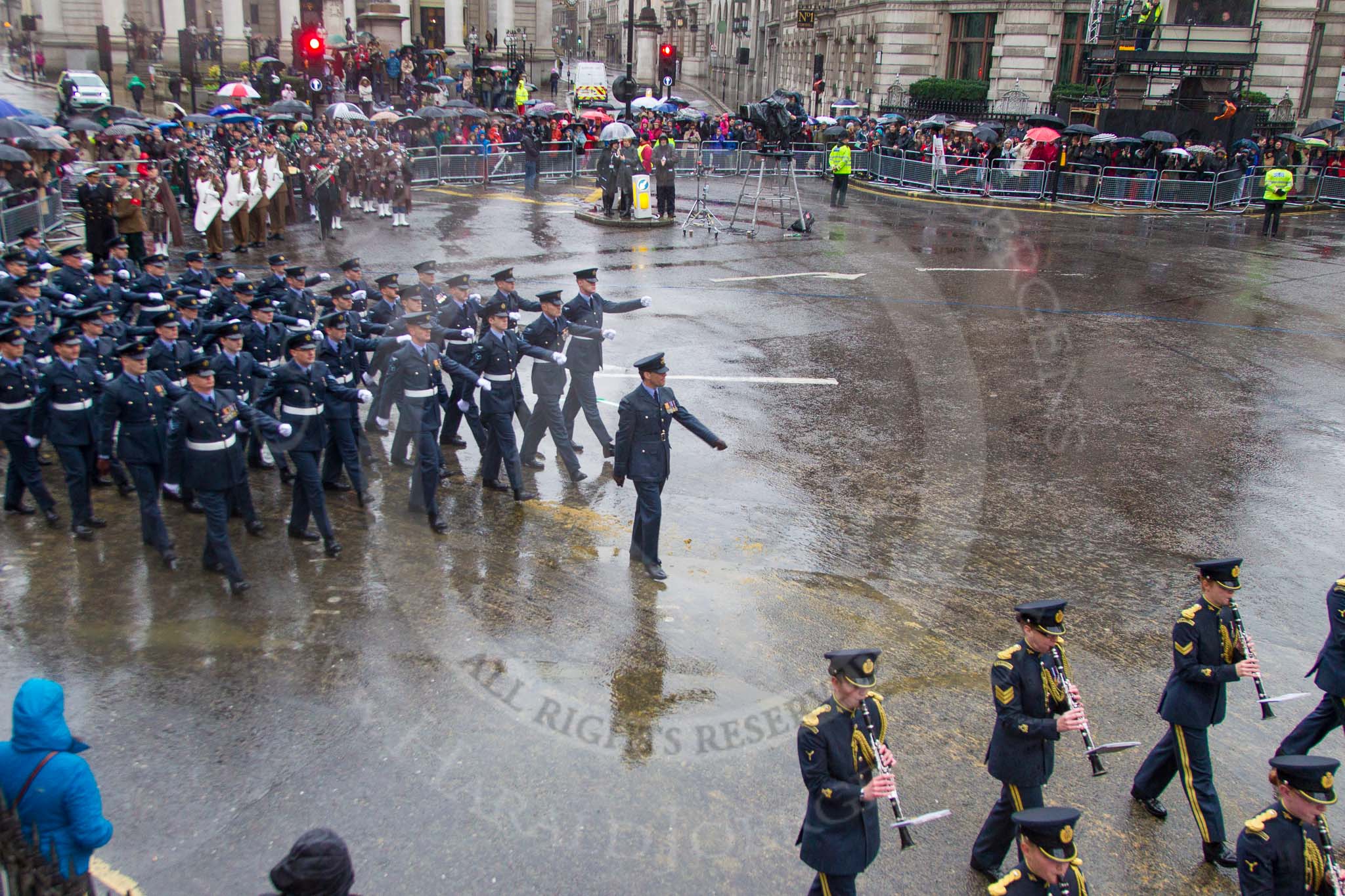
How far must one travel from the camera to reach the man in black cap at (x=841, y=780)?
5.06 metres

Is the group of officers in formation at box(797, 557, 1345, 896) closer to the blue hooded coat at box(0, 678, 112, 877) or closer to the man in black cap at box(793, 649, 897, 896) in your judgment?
the man in black cap at box(793, 649, 897, 896)

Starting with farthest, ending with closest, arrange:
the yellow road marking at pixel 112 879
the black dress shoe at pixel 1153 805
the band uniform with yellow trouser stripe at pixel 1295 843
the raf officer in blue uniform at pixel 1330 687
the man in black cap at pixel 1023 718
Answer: the raf officer in blue uniform at pixel 1330 687 → the black dress shoe at pixel 1153 805 → the man in black cap at pixel 1023 718 → the yellow road marking at pixel 112 879 → the band uniform with yellow trouser stripe at pixel 1295 843

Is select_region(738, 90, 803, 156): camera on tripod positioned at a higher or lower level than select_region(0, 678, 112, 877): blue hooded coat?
higher

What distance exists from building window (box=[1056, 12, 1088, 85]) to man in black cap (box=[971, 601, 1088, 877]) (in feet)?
135

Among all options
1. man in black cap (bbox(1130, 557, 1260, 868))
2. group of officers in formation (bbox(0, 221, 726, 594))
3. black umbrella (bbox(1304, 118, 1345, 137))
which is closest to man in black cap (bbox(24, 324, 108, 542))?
group of officers in formation (bbox(0, 221, 726, 594))

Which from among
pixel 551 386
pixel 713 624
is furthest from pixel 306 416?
pixel 713 624

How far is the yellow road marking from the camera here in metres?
5.48

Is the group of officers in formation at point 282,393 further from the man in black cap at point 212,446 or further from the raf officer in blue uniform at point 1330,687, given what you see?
the raf officer in blue uniform at point 1330,687

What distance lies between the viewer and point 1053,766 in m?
5.96

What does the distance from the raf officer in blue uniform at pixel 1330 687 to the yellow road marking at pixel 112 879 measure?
21.9 ft

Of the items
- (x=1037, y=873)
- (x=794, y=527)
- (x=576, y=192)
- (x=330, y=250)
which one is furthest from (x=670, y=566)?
(x=576, y=192)

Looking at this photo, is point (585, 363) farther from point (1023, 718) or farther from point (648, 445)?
point (1023, 718)

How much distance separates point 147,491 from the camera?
29.6 ft

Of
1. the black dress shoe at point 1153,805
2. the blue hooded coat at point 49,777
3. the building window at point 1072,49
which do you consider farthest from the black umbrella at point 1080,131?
the blue hooded coat at point 49,777
